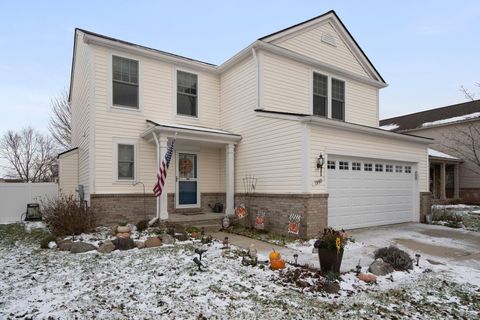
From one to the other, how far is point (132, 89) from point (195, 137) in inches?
112

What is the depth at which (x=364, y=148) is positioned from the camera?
33.4 ft

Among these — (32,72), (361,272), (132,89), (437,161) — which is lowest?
(361,272)

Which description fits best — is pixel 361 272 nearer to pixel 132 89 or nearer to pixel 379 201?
pixel 379 201

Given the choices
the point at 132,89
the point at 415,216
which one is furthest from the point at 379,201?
the point at 132,89

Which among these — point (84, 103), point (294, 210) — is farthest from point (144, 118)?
point (294, 210)

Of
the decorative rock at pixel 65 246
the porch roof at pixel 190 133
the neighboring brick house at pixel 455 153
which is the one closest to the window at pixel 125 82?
the porch roof at pixel 190 133

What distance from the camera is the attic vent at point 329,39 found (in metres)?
13.3

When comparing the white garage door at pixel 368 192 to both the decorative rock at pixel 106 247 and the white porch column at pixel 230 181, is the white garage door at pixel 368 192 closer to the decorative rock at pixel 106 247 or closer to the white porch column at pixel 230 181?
the white porch column at pixel 230 181

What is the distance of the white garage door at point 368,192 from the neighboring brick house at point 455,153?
28.6 feet

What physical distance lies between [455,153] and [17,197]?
84.5 ft

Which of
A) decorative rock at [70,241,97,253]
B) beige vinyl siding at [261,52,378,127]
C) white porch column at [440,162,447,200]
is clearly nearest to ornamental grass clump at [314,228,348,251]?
decorative rock at [70,241,97,253]

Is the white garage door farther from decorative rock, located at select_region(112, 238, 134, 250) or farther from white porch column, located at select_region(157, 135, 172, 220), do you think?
decorative rock, located at select_region(112, 238, 134, 250)

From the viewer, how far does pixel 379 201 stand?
11023 millimetres

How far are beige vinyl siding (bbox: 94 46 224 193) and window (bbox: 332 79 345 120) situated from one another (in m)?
5.00
